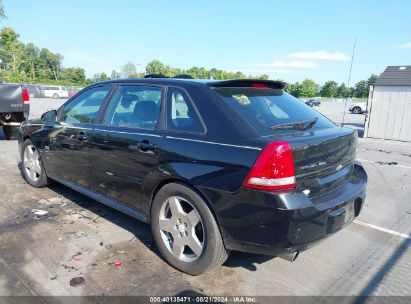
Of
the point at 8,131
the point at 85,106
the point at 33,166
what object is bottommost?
the point at 8,131

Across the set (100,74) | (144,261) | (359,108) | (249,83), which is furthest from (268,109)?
(100,74)

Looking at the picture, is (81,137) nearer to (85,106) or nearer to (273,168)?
(85,106)

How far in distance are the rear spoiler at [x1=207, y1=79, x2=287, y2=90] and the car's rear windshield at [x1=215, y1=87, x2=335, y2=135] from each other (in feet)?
0.11

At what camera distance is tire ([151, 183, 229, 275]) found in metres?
2.84

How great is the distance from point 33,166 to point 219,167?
387 cm

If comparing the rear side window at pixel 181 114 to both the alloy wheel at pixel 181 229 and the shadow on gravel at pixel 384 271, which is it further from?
the shadow on gravel at pixel 384 271

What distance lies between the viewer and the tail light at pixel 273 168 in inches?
99.4

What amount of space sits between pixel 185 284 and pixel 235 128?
1.39 metres

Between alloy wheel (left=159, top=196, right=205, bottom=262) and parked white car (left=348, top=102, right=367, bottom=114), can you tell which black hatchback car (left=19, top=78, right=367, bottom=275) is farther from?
parked white car (left=348, top=102, right=367, bottom=114)

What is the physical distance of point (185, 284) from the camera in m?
2.92

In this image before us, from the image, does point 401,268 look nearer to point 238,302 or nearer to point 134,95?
point 238,302

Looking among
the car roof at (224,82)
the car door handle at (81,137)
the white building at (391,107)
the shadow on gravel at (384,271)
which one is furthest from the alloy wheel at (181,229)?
the white building at (391,107)

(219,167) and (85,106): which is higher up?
(85,106)

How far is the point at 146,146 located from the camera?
3275 millimetres
